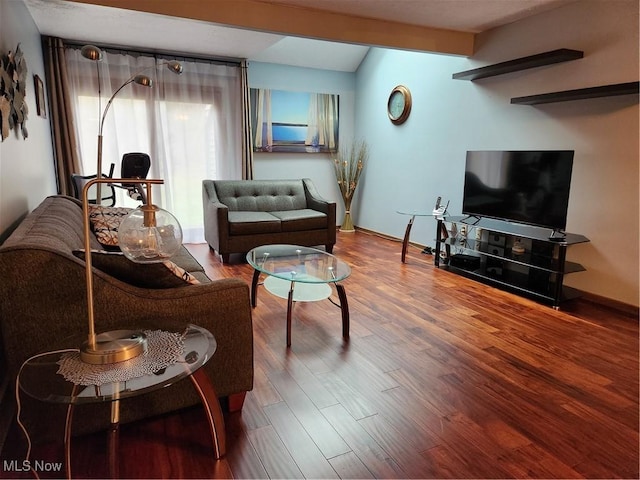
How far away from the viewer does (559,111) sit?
11.3 ft

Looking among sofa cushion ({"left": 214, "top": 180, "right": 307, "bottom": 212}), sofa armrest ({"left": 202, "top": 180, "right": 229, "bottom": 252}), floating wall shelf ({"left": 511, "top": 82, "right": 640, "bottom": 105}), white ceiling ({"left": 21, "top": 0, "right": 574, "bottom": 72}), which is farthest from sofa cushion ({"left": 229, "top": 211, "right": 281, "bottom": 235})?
floating wall shelf ({"left": 511, "top": 82, "right": 640, "bottom": 105})

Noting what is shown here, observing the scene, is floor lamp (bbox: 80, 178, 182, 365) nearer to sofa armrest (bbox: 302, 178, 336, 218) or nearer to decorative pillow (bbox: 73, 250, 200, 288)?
decorative pillow (bbox: 73, 250, 200, 288)

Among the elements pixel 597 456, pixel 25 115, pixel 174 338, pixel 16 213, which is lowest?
pixel 597 456

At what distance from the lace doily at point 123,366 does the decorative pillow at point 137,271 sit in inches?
12.2

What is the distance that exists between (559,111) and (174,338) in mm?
3524

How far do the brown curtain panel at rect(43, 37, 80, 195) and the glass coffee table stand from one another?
9.36 ft

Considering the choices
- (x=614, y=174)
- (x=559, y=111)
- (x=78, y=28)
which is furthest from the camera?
(x=78, y=28)

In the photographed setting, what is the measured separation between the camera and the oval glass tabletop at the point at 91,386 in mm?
1112

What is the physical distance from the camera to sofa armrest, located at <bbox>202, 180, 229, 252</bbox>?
14.0ft

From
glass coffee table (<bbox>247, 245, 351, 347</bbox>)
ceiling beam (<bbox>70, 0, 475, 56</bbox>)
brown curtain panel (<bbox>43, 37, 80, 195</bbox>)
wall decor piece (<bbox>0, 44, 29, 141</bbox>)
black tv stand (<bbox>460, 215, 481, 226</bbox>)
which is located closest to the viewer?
wall decor piece (<bbox>0, 44, 29, 141</bbox>)

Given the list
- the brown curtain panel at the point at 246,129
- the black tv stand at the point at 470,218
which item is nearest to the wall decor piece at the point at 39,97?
the brown curtain panel at the point at 246,129

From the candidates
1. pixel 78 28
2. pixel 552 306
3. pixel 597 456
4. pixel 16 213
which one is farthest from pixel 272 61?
pixel 597 456

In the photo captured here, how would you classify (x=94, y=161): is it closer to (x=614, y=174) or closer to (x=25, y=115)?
(x=25, y=115)

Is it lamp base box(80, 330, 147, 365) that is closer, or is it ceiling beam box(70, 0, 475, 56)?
lamp base box(80, 330, 147, 365)
